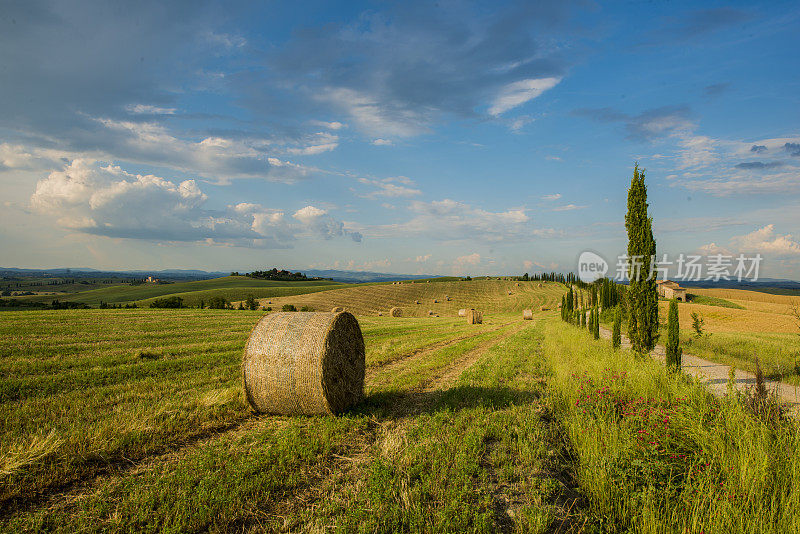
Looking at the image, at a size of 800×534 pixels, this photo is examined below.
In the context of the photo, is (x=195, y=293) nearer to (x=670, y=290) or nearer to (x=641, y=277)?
(x=641, y=277)

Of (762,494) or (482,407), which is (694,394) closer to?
(762,494)

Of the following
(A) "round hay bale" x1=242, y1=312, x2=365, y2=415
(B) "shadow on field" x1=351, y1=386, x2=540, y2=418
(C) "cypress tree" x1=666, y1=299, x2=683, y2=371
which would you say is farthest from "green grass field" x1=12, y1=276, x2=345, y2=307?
(C) "cypress tree" x1=666, y1=299, x2=683, y2=371

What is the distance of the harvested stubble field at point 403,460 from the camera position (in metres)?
4.49

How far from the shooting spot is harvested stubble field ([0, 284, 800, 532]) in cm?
449

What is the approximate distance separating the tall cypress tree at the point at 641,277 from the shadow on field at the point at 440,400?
10651mm

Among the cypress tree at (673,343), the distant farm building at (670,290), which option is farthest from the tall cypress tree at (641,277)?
the distant farm building at (670,290)

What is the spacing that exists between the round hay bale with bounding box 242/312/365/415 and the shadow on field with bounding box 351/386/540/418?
0.77 m

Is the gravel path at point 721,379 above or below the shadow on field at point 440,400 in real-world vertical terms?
below

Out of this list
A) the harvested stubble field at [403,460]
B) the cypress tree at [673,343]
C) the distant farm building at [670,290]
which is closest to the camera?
the harvested stubble field at [403,460]

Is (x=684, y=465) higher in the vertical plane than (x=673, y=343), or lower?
lower

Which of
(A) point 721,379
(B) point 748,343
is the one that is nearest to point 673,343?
(A) point 721,379

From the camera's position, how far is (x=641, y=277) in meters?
17.7

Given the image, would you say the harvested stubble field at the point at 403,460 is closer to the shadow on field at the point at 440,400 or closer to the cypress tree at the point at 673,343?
the shadow on field at the point at 440,400

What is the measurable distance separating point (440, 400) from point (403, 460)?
3455mm
